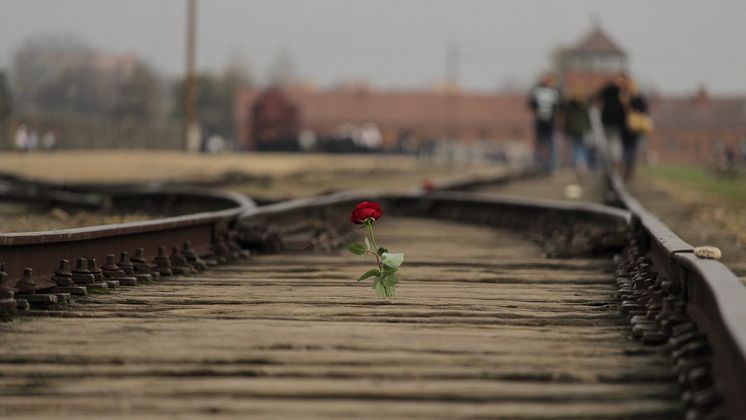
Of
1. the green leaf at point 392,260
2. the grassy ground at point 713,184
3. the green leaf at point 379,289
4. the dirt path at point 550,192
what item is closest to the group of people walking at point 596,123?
the dirt path at point 550,192

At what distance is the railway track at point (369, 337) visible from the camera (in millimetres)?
3631

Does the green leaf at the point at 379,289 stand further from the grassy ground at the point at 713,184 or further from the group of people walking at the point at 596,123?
the group of people walking at the point at 596,123

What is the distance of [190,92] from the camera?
46375 millimetres

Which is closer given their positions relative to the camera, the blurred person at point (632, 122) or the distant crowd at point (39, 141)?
the blurred person at point (632, 122)

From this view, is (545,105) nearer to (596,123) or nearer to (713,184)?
(596,123)

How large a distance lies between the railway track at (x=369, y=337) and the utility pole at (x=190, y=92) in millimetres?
38766

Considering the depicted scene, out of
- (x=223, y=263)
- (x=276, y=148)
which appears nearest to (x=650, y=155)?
(x=276, y=148)

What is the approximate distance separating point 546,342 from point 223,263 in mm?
3799

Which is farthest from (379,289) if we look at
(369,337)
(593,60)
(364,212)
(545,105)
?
(593,60)

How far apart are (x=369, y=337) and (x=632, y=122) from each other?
18864 millimetres

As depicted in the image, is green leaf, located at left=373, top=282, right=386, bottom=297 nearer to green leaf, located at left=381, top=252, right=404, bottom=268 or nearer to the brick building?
green leaf, located at left=381, top=252, right=404, bottom=268

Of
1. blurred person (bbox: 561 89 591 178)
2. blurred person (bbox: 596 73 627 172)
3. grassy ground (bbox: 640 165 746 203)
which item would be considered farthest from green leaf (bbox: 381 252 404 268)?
blurred person (bbox: 561 89 591 178)

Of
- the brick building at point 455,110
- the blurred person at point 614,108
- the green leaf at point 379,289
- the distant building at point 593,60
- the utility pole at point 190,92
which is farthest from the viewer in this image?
the brick building at point 455,110

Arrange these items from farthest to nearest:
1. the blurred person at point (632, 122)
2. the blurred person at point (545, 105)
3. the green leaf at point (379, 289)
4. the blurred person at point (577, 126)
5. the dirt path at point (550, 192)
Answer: the blurred person at point (577, 126) < the blurred person at point (545, 105) < the blurred person at point (632, 122) < the dirt path at point (550, 192) < the green leaf at point (379, 289)
